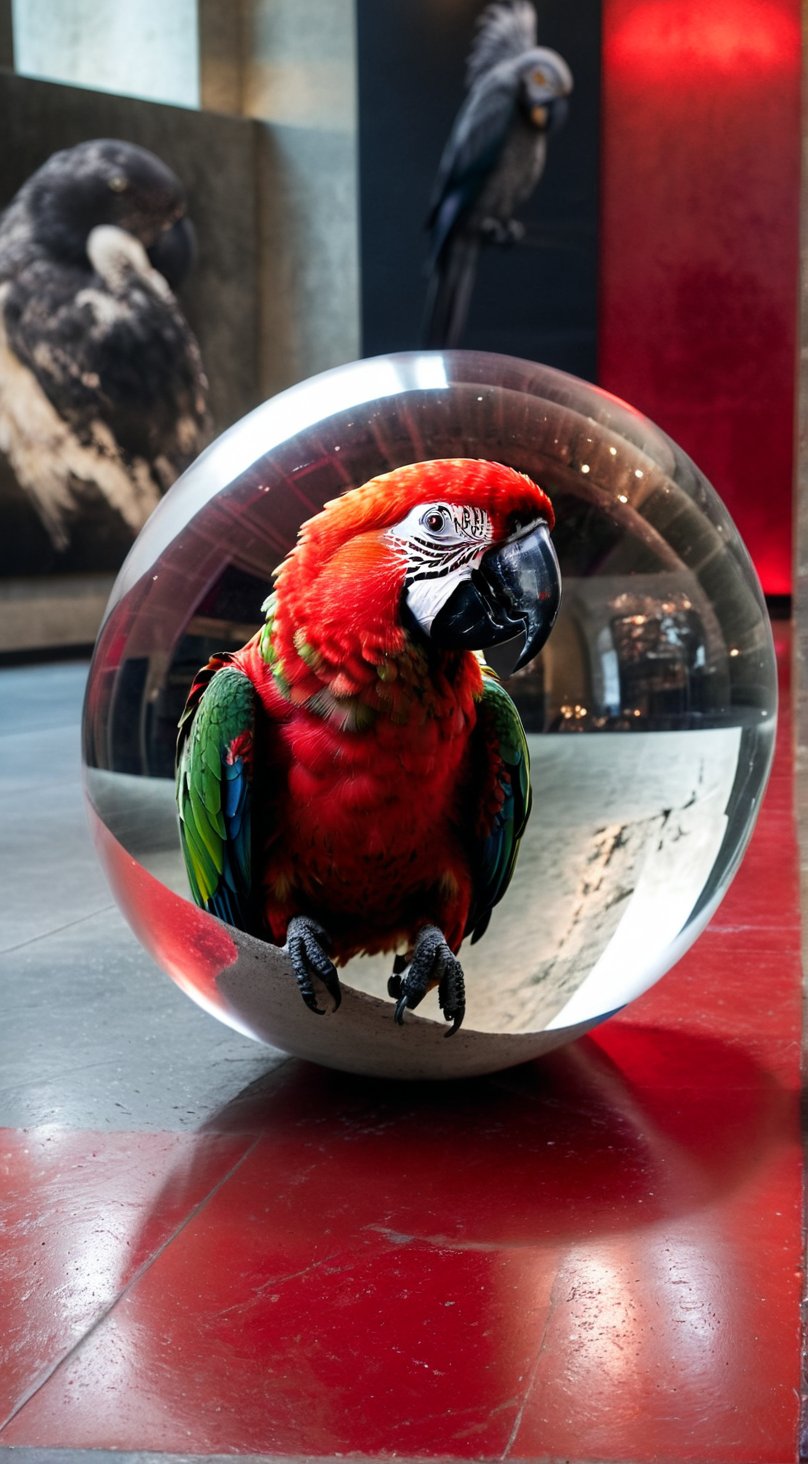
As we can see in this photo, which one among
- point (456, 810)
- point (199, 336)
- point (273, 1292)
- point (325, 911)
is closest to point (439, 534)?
point (456, 810)

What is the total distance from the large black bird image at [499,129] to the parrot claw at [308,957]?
897 cm

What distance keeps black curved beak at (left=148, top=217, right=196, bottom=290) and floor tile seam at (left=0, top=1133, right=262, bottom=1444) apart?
8368 millimetres

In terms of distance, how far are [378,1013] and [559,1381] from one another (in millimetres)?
517

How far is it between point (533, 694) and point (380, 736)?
258 millimetres

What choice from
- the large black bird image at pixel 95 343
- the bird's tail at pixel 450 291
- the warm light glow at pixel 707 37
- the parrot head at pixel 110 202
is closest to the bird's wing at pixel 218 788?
the large black bird image at pixel 95 343

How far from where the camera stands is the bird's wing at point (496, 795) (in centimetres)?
165

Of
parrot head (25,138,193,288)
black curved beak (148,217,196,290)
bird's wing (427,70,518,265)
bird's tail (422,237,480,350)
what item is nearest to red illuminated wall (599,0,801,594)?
bird's wing (427,70,518,265)

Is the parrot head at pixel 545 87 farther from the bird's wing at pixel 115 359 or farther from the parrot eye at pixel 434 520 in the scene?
the parrot eye at pixel 434 520

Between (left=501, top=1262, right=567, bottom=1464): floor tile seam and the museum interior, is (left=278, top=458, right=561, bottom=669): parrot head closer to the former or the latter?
the museum interior

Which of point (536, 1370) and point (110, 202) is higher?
point (110, 202)

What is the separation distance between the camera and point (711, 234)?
10102 millimetres

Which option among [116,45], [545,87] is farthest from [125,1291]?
[116,45]

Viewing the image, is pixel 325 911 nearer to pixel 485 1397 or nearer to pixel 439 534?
pixel 439 534

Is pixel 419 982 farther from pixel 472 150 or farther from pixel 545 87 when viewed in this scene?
pixel 545 87
